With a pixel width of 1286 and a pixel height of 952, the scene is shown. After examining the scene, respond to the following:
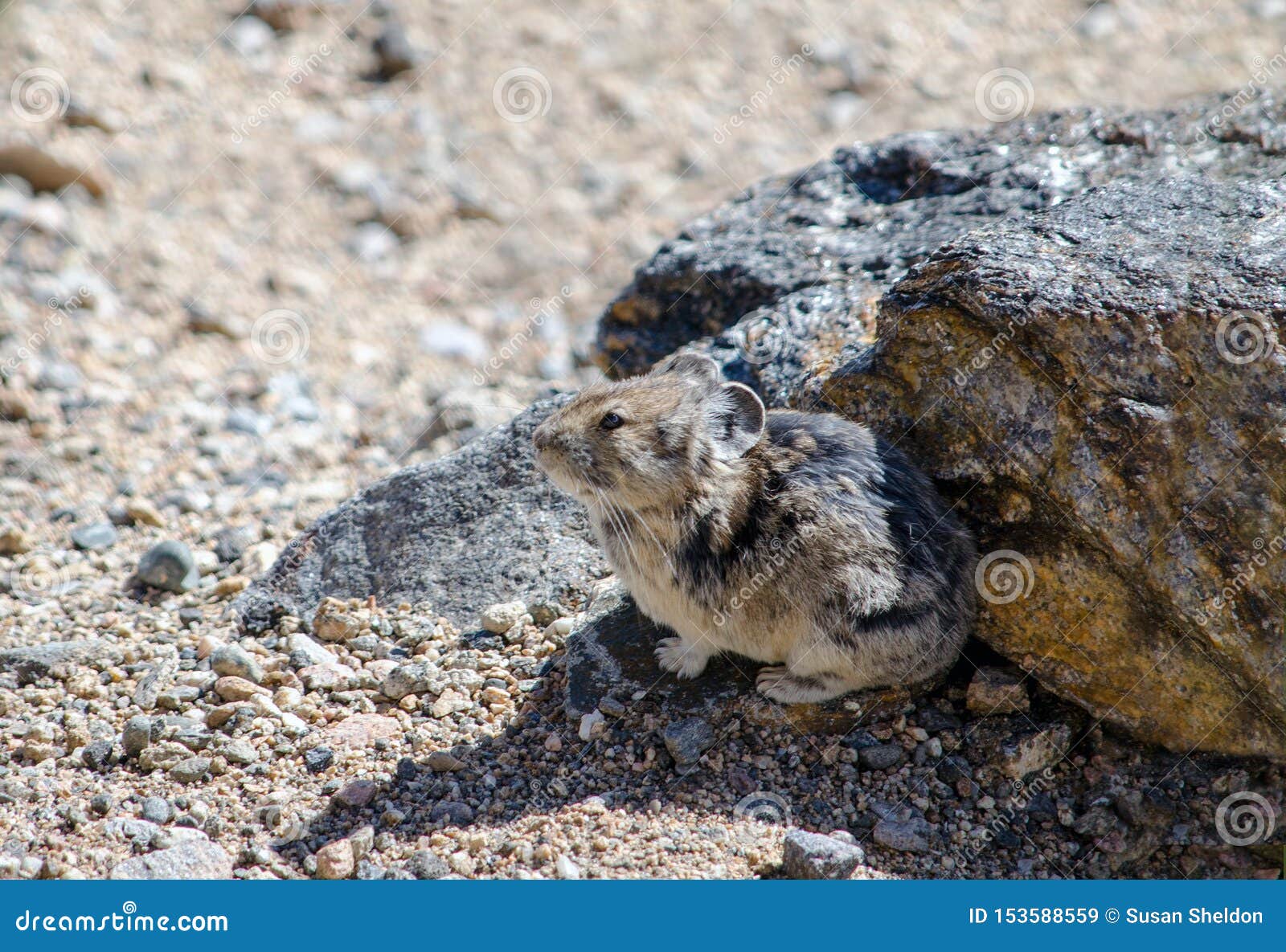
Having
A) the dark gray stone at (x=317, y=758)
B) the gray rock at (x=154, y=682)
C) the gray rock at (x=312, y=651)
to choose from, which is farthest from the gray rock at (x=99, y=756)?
the gray rock at (x=312, y=651)

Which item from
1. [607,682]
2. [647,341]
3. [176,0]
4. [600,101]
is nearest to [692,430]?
[607,682]

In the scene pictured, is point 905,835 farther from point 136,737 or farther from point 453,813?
point 136,737

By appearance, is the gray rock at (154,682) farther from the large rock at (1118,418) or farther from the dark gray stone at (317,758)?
the large rock at (1118,418)

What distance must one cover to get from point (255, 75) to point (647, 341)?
777cm

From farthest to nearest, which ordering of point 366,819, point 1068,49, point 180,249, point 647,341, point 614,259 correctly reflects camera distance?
1. point 1068,49
2. point 614,259
3. point 180,249
4. point 647,341
5. point 366,819

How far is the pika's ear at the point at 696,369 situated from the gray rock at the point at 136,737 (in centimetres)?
310

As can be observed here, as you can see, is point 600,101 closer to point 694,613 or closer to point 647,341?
point 647,341

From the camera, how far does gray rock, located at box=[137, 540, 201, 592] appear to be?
7500mm

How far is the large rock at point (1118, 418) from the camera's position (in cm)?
521

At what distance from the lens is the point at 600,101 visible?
46.7ft

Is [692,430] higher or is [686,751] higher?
[692,430]

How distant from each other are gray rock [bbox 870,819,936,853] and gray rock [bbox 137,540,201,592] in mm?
4426

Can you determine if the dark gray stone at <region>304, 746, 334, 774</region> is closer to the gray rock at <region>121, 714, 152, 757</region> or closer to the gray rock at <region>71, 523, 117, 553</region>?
the gray rock at <region>121, 714, 152, 757</region>

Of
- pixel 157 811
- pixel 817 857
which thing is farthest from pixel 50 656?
pixel 817 857
